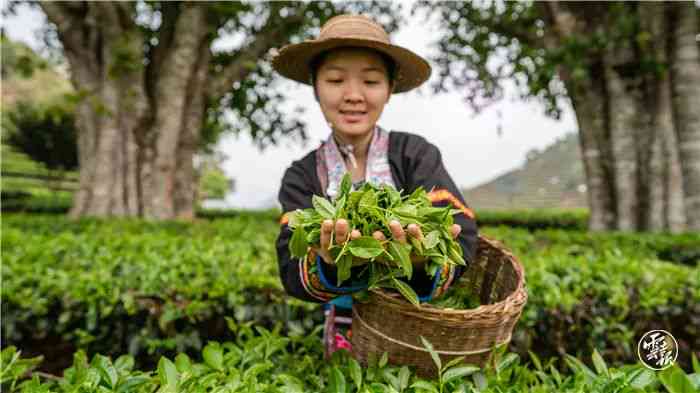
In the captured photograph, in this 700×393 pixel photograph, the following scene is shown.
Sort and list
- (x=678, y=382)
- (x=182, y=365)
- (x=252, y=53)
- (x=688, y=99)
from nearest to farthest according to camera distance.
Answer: (x=678, y=382) < (x=182, y=365) < (x=688, y=99) < (x=252, y=53)

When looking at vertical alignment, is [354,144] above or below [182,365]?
above

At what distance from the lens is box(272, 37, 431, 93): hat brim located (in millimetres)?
1605

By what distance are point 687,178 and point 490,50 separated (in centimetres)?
430

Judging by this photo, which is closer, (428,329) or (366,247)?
(366,247)

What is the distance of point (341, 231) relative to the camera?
106cm

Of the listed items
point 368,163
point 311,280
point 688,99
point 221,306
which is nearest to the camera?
point 311,280

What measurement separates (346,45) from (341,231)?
85 cm

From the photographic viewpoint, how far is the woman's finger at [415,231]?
1.07 m

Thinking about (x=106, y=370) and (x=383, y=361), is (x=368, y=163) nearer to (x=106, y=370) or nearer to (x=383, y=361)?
(x=383, y=361)

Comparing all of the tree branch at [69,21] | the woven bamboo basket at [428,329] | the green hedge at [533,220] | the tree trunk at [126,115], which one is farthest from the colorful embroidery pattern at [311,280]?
the green hedge at [533,220]

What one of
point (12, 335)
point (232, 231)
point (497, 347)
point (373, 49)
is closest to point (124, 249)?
point (12, 335)

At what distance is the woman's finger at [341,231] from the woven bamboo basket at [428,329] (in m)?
0.27

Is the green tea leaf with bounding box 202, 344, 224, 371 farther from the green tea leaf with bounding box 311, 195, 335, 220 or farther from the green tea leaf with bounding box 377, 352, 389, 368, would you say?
the green tea leaf with bounding box 311, 195, 335, 220

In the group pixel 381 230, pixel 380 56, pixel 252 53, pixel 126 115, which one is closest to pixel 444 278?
pixel 381 230
